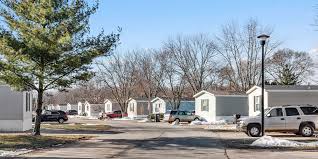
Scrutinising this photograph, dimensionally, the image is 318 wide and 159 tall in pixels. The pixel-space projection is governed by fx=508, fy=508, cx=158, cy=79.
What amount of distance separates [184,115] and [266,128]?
27250 mm

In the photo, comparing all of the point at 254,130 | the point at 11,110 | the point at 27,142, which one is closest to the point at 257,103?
the point at 254,130

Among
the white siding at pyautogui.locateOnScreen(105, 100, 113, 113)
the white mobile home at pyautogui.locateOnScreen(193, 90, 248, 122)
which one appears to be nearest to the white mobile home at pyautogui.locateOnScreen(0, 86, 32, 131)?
the white mobile home at pyautogui.locateOnScreen(193, 90, 248, 122)

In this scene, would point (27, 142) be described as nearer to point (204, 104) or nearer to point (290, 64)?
point (204, 104)

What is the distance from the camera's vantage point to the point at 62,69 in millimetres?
27484

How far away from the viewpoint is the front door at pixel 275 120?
95.4 ft

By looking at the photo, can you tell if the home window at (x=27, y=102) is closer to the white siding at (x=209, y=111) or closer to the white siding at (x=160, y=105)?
the white siding at (x=209, y=111)

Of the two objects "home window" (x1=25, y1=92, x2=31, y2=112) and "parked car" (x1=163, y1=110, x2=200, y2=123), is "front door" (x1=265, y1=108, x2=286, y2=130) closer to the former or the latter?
"home window" (x1=25, y1=92, x2=31, y2=112)

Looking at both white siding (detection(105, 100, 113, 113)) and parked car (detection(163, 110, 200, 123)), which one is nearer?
parked car (detection(163, 110, 200, 123))

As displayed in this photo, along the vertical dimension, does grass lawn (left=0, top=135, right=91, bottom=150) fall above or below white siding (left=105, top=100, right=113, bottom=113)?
below

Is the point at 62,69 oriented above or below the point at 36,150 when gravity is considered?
above

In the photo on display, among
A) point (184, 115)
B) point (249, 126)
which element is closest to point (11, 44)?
point (249, 126)

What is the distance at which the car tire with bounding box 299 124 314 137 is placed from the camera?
28.9 metres

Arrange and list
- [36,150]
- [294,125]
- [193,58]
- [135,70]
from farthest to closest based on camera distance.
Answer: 1. [135,70]
2. [193,58]
3. [294,125]
4. [36,150]

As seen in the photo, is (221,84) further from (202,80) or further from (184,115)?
(184,115)
